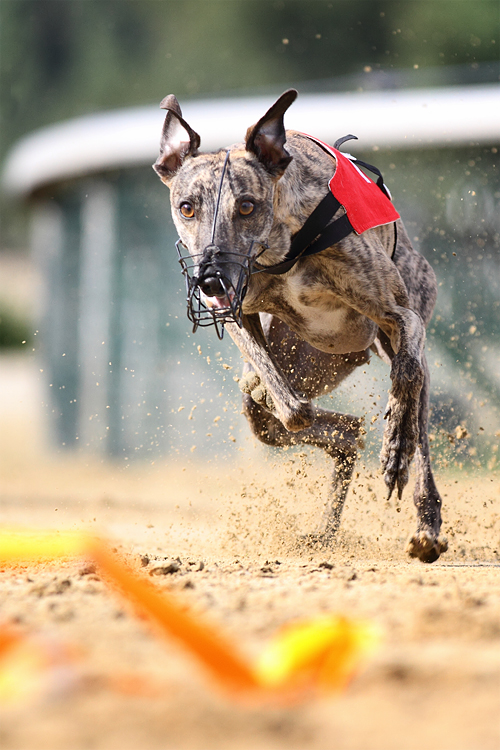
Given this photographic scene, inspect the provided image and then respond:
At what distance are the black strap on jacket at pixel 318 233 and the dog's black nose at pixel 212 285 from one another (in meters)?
0.45

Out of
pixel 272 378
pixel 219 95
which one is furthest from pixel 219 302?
pixel 219 95

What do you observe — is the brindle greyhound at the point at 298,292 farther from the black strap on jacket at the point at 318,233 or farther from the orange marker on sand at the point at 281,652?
the orange marker on sand at the point at 281,652

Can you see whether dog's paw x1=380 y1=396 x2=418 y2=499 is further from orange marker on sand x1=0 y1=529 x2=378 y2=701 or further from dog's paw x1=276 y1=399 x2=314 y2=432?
orange marker on sand x1=0 y1=529 x2=378 y2=701

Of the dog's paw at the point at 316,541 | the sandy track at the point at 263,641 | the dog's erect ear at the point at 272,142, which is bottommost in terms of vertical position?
the dog's paw at the point at 316,541

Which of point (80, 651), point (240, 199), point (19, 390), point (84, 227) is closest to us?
point (80, 651)

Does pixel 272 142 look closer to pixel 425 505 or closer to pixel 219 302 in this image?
pixel 219 302

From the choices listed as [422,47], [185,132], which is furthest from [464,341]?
[422,47]

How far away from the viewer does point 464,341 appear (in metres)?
7.20

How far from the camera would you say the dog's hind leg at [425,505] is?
→ 3787 mm

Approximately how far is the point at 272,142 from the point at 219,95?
7.32 meters

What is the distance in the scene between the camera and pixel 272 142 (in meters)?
3.27

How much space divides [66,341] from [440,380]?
5.28 m

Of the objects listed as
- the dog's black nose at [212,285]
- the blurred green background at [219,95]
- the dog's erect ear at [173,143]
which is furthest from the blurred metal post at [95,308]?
the dog's black nose at [212,285]

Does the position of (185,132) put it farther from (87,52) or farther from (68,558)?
(87,52)
